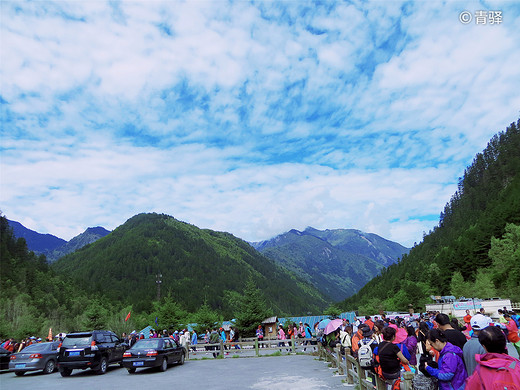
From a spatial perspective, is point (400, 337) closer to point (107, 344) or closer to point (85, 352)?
point (85, 352)

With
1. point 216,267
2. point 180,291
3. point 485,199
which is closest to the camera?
point 485,199

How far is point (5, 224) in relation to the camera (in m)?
91.0

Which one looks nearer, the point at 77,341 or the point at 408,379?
the point at 408,379

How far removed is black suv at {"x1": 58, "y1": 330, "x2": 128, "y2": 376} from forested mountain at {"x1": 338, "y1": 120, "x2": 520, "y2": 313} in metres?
48.5

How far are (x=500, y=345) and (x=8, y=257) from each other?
8655 cm

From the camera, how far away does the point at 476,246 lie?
2798 inches

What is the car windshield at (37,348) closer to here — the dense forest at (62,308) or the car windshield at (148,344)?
the car windshield at (148,344)

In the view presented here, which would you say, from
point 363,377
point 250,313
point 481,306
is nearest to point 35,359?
point 363,377

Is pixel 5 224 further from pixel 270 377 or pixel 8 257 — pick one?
pixel 270 377

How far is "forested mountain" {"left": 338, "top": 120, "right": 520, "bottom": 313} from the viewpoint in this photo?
55.9 metres

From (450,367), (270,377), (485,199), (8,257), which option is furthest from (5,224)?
(485,199)

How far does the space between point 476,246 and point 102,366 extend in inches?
2858

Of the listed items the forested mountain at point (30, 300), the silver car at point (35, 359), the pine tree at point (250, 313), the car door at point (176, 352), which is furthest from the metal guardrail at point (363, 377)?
the forested mountain at point (30, 300)

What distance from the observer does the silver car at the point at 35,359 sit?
16.2m
